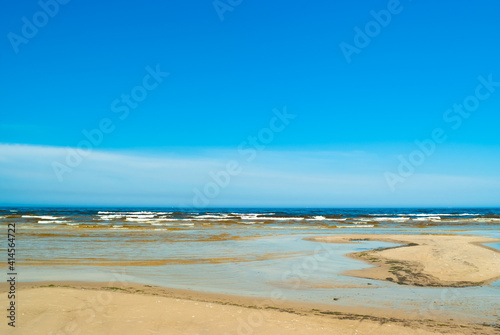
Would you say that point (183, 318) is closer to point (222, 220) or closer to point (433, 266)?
point (433, 266)

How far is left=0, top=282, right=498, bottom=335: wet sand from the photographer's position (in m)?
7.80

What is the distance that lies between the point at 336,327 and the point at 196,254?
42.4 ft

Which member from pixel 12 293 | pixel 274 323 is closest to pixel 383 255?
pixel 274 323

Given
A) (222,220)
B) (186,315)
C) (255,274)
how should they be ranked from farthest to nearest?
(222,220) → (255,274) → (186,315)

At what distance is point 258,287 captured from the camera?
12219mm

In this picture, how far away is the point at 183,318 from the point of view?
8.40 meters

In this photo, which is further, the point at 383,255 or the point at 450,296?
the point at 383,255

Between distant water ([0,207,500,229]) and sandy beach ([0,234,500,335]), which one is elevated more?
distant water ([0,207,500,229])

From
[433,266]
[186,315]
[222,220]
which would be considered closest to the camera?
[186,315]

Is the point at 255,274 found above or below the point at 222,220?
below

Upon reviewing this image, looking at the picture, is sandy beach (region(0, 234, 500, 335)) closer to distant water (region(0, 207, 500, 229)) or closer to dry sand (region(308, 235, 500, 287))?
dry sand (region(308, 235, 500, 287))

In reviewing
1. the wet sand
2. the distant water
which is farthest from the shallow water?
the distant water

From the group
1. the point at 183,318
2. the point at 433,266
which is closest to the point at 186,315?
the point at 183,318

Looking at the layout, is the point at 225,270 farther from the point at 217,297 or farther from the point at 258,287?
the point at 217,297
